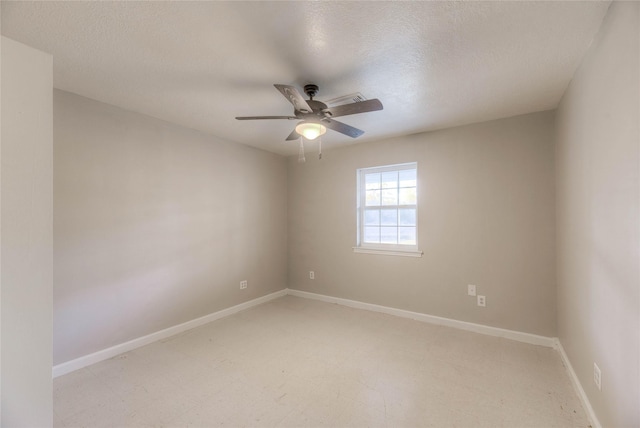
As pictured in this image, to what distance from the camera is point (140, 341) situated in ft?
9.12

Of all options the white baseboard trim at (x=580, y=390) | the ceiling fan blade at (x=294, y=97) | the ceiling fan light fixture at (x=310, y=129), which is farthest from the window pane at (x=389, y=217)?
the ceiling fan blade at (x=294, y=97)

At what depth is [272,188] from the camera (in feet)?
14.6

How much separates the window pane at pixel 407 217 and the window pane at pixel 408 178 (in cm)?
34

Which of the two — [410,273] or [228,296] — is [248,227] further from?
[410,273]

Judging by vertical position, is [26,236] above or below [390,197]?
below

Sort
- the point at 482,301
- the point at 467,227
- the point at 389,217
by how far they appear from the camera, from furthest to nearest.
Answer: the point at 389,217, the point at 467,227, the point at 482,301

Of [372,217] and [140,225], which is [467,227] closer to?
[372,217]

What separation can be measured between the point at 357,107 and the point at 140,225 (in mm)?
2461

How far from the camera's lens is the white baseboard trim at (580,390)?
168 centimetres

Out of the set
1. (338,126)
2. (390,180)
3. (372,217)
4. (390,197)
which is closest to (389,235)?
(372,217)

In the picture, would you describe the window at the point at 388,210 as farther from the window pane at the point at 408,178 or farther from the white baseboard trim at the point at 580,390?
the white baseboard trim at the point at 580,390

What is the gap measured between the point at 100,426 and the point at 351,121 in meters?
3.20

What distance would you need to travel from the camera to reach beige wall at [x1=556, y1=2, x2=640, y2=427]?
48.8 inches

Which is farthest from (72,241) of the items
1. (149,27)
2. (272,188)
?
(272,188)
